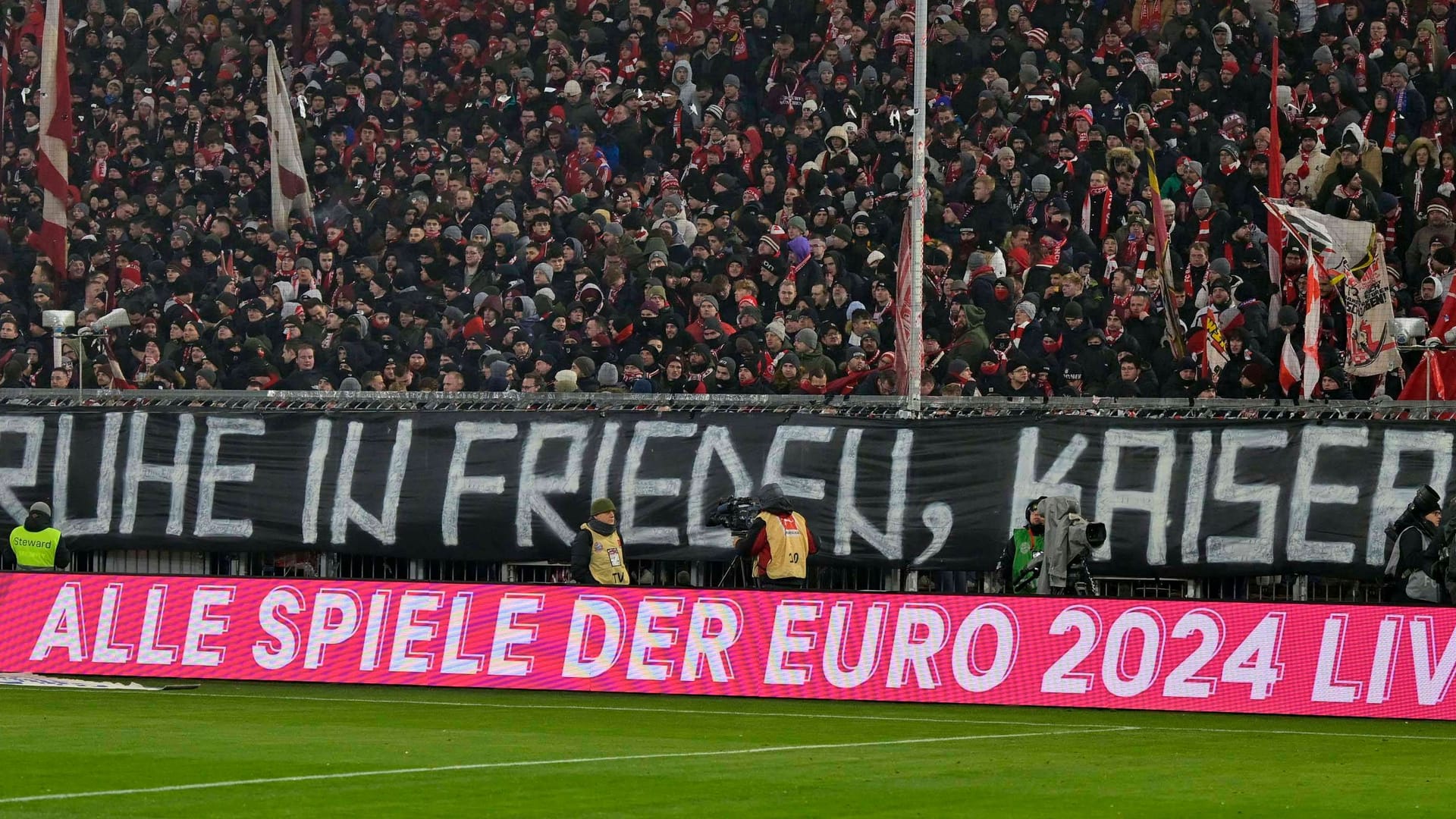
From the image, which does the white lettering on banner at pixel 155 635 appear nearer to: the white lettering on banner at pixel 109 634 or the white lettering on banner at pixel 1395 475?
the white lettering on banner at pixel 109 634

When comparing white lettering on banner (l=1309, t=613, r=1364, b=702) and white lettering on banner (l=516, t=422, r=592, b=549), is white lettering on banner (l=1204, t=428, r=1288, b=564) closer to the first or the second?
white lettering on banner (l=1309, t=613, r=1364, b=702)

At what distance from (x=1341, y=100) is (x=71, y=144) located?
581 inches

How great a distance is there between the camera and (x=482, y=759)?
11883 mm

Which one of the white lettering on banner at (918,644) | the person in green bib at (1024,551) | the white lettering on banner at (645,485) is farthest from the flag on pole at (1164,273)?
the white lettering on banner at (918,644)

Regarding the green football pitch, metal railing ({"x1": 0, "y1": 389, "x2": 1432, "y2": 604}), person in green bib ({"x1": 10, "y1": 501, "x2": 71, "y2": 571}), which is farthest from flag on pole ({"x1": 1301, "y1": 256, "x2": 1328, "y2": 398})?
person in green bib ({"x1": 10, "y1": 501, "x2": 71, "y2": 571})

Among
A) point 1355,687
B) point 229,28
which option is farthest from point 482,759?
point 229,28

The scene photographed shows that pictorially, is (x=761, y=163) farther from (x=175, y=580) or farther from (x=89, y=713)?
(x=89, y=713)

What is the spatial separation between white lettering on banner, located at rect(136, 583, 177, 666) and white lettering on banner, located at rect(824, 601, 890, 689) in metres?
5.18

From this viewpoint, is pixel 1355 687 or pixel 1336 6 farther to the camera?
pixel 1336 6

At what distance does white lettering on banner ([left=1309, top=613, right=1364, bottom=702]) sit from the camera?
15219mm

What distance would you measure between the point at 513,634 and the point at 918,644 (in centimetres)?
307

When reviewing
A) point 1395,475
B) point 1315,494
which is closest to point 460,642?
point 1315,494

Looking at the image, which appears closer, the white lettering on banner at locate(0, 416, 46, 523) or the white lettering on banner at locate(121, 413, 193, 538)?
the white lettering on banner at locate(121, 413, 193, 538)

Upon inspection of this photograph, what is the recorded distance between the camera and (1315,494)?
17.7 meters
